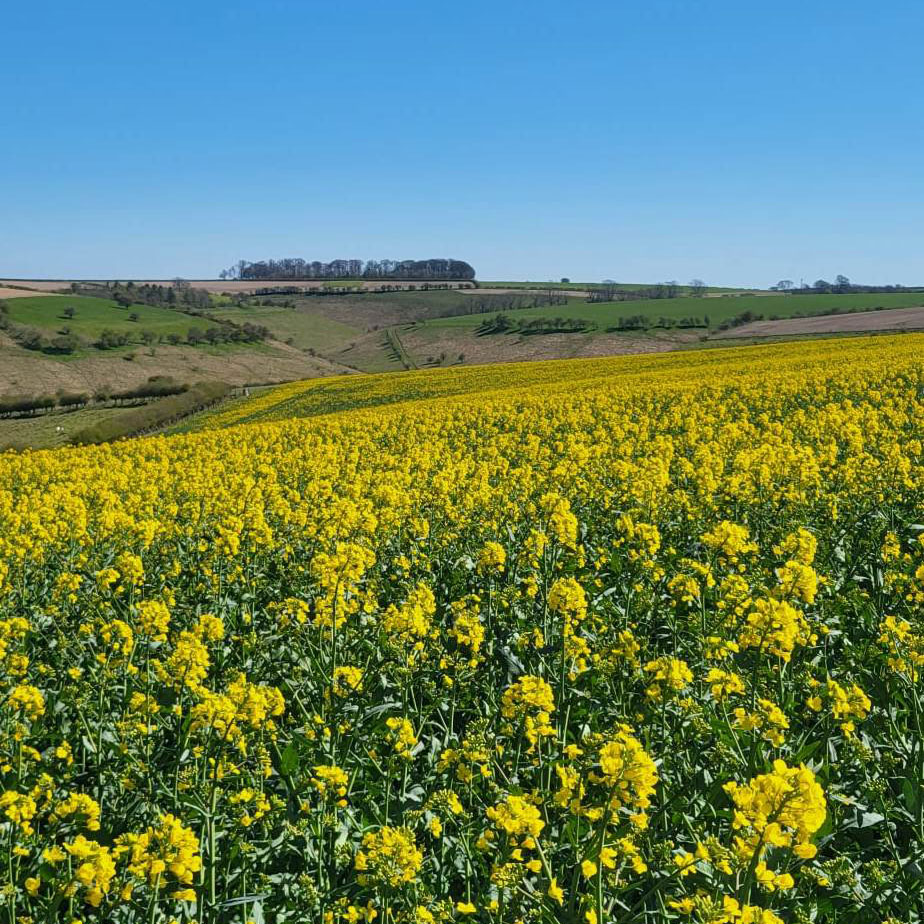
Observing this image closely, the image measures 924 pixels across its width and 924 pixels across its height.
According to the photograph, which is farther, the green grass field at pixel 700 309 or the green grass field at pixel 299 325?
the green grass field at pixel 299 325

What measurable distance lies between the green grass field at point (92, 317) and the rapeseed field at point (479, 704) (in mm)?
116859

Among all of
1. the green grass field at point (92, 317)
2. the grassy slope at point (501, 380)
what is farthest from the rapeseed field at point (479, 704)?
the green grass field at point (92, 317)

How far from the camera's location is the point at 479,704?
586cm

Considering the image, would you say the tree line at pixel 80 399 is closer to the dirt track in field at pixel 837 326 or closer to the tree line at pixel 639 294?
the dirt track in field at pixel 837 326

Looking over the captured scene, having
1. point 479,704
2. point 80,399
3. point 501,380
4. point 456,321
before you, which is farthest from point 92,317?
point 479,704

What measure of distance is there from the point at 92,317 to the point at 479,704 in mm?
144813

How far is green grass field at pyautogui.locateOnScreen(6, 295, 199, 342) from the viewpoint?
373 ft

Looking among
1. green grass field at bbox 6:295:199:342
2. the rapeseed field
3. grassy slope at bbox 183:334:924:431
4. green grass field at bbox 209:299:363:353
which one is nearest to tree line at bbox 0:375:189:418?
grassy slope at bbox 183:334:924:431

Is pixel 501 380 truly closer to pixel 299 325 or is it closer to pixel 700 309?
pixel 700 309

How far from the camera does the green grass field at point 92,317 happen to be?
113750 mm

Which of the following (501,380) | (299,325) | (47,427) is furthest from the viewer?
(299,325)

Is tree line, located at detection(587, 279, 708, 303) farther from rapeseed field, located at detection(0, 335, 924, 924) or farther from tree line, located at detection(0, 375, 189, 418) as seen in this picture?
rapeseed field, located at detection(0, 335, 924, 924)

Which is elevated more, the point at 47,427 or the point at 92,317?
the point at 92,317

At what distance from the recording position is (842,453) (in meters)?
13.7
